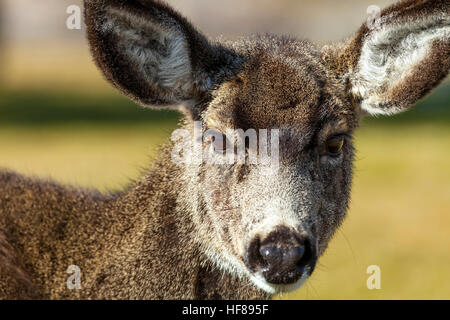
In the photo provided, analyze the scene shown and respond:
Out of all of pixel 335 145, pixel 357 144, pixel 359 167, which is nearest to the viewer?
pixel 335 145

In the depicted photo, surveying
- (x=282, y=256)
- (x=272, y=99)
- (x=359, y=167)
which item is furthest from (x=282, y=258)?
(x=359, y=167)

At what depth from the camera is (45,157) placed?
20438mm

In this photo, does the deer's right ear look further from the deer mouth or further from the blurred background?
the deer mouth

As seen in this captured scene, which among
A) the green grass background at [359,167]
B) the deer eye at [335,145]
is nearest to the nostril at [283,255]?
the deer eye at [335,145]

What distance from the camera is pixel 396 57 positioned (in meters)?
6.71

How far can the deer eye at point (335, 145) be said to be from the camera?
20.5ft

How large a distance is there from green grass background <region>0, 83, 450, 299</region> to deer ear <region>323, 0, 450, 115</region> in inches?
29.6

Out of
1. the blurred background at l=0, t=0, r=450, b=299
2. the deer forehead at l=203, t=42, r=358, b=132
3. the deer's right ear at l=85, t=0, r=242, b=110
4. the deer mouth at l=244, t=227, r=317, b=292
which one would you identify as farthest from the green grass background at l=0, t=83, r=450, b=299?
the deer mouth at l=244, t=227, r=317, b=292

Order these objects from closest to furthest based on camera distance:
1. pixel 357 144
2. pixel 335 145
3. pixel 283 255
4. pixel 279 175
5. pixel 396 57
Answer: pixel 283 255, pixel 279 175, pixel 335 145, pixel 396 57, pixel 357 144

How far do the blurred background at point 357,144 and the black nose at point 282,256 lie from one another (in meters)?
1.44

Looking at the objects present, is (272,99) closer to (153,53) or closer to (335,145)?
(335,145)

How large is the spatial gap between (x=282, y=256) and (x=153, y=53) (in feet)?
6.46

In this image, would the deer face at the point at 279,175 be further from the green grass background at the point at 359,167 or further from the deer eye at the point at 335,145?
the green grass background at the point at 359,167

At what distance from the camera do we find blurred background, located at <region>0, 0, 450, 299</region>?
37.9 ft
